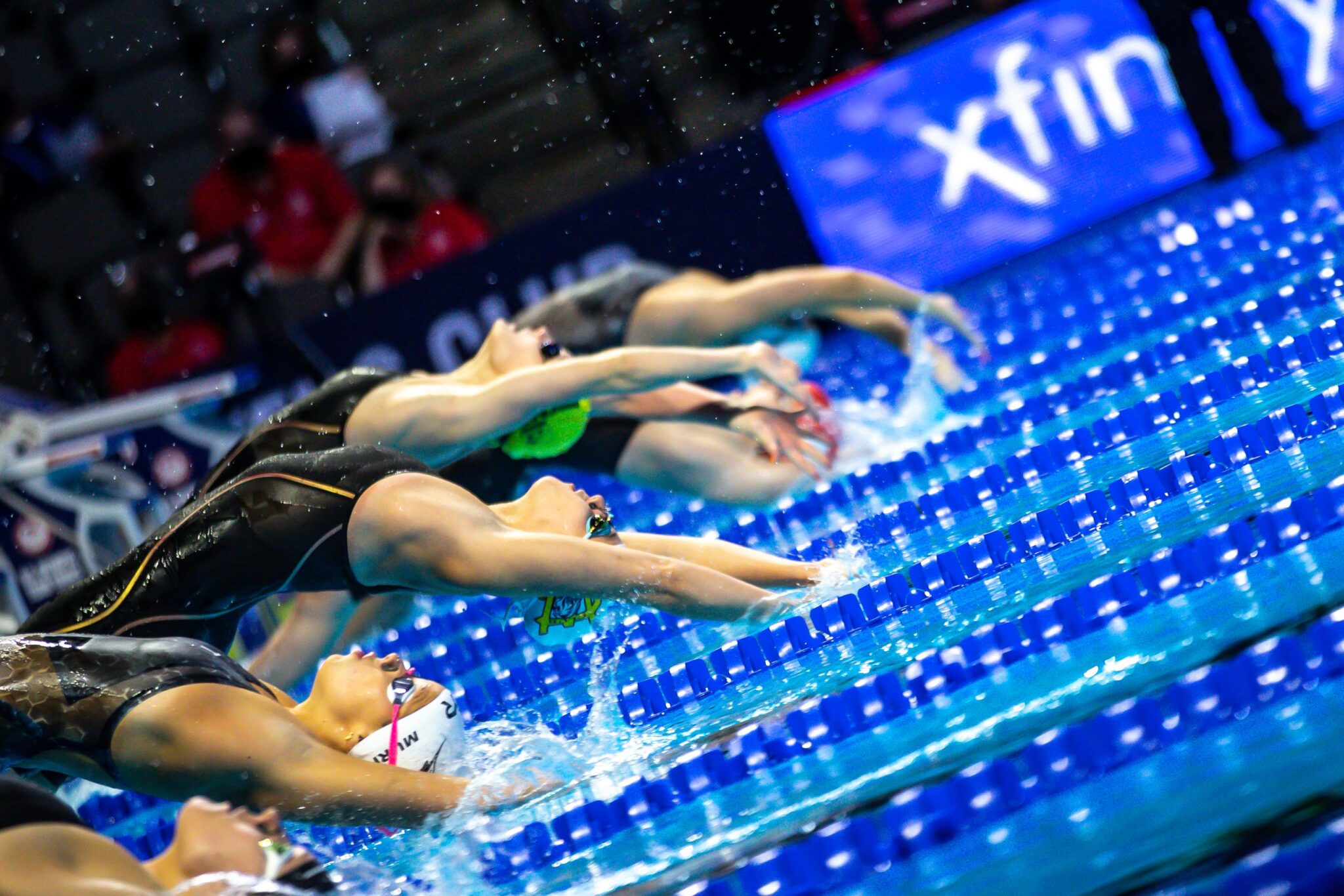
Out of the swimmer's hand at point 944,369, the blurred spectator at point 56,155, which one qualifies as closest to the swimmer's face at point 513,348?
the swimmer's hand at point 944,369

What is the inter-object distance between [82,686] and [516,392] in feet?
3.71

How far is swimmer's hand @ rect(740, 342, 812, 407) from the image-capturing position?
3.03m

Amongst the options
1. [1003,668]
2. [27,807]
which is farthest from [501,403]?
[27,807]

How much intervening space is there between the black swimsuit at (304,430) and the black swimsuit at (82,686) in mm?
984

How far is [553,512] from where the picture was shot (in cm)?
259

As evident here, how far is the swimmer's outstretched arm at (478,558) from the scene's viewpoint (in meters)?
2.37

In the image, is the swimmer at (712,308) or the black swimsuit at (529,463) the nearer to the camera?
the black swimsuit at (529,463)

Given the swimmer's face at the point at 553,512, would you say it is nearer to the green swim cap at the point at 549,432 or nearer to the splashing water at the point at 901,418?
the green swim cap at the point at 549,432

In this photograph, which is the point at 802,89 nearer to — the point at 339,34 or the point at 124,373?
the point at 339,34

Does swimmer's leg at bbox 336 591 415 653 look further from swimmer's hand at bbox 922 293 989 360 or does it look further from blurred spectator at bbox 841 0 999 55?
blurred spectator at bbox 841 0 999 55

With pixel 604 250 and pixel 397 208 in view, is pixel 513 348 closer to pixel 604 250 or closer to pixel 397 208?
pixel 604 250

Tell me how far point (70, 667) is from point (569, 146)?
4.90 m

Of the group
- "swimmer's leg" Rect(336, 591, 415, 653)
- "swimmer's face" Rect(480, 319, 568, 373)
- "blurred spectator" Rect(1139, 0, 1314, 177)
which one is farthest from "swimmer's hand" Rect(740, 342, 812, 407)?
"blurred spectator" Rect(1139, 0, 1314, 177)

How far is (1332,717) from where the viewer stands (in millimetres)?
1617
